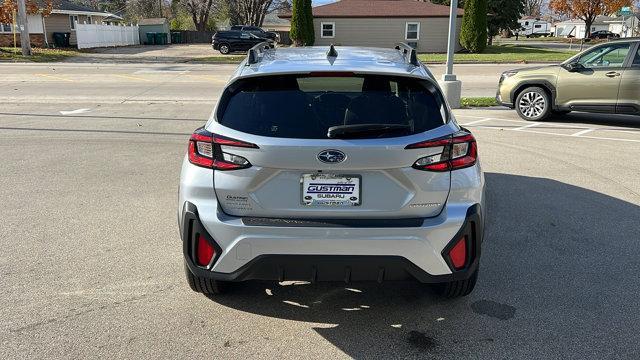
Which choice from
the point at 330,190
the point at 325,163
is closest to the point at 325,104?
the point at 325,163

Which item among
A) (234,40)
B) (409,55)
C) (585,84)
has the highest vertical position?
(234,40)

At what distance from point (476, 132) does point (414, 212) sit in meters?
7.62

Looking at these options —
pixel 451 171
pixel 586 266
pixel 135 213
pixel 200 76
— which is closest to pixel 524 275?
pixel 586 266

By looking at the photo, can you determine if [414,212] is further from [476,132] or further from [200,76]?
[200,76]

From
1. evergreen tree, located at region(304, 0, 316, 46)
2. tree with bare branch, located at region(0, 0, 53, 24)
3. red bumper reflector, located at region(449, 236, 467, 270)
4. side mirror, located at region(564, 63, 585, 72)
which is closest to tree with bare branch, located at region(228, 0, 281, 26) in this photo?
evergreen tree, located at region(304, 0, 316, 46)

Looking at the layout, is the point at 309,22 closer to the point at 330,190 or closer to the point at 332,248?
the point at 330,190

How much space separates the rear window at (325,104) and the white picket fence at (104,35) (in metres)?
41.1

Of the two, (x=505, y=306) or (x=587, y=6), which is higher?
(x=587, y=6)

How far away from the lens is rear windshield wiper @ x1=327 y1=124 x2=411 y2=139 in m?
3.14

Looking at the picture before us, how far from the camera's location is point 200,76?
2202cm

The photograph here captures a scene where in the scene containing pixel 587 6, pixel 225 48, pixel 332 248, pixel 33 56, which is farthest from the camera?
pixel 587 6

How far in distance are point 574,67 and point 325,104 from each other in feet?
30.4

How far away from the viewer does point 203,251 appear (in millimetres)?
3262

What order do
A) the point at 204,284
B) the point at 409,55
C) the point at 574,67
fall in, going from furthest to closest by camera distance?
the point at 574,67, the point at 409,55, the point at 204,284
